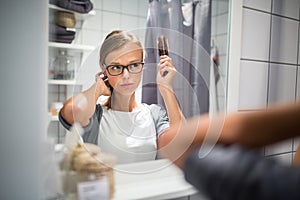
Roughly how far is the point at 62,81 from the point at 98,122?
→ 0.53 ft

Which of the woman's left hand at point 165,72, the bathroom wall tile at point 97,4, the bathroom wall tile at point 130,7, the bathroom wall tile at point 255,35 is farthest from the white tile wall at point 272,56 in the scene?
the bathroom wall tile at point 97,4

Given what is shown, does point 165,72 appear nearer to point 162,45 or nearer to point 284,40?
point 162,45

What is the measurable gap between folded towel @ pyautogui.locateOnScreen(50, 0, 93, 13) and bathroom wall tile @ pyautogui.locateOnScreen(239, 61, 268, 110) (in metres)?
0.67

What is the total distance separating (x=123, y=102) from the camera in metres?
0.79

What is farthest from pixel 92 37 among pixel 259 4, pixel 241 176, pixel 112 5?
pixel 259 4

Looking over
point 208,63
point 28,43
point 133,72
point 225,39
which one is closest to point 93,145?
point 133,72

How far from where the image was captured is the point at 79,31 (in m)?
0.73

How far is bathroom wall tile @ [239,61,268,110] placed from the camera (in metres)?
1.06

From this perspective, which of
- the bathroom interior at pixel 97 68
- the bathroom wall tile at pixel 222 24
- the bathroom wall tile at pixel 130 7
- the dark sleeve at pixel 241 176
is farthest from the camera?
the bathroom wall tile at pixel 222 24

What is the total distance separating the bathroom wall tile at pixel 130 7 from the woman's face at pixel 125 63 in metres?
0.11

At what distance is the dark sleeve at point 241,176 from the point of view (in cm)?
19

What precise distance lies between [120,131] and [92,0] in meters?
0.41

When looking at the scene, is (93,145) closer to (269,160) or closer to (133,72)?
(133,72)

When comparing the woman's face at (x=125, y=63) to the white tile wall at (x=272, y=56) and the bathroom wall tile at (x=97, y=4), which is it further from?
the white tile wall at (x=272, y=56)
